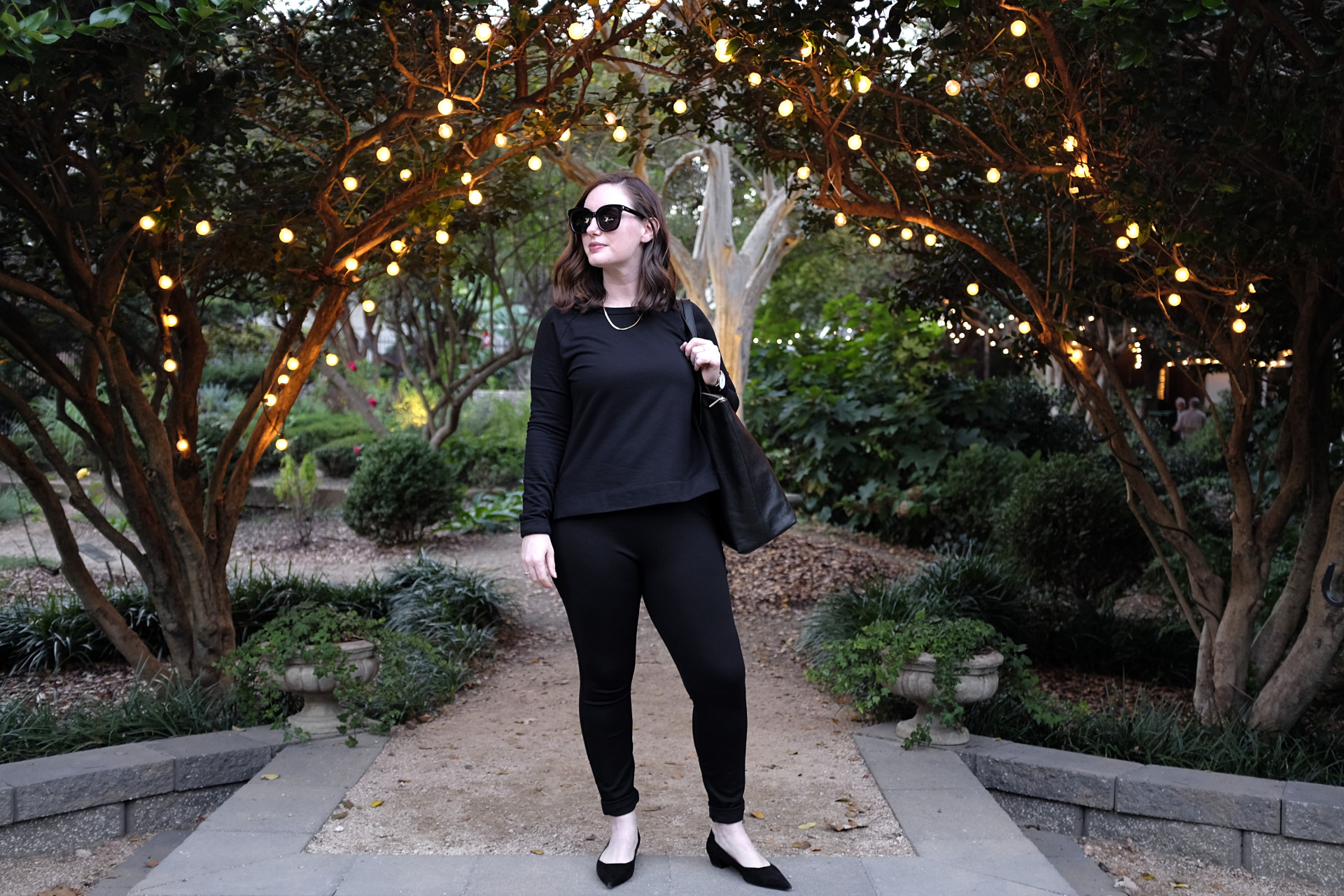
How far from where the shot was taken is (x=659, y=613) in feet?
8.20

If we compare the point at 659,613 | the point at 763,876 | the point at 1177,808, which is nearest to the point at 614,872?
the point at 763,876

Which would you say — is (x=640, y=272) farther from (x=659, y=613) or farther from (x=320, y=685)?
(x=320, y=685)

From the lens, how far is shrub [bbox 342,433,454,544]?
8.82 metres

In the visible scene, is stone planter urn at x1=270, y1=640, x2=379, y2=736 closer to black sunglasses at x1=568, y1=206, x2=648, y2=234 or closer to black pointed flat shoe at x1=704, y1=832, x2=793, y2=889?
black pointed flat shoe at x1=704, y1=832, x2=793, y2=889

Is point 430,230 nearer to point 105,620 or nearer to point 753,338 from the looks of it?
point 105,620

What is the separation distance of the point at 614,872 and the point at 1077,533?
4.72m

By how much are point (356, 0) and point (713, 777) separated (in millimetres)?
2735

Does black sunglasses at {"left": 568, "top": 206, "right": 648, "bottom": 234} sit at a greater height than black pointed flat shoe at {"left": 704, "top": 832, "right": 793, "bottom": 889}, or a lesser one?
greater

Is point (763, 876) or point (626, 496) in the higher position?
point (626, 496)

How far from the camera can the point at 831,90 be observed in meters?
4.04

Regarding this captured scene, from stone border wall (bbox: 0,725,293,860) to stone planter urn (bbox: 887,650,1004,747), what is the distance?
2.33m

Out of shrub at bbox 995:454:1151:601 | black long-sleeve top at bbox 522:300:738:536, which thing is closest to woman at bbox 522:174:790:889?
black long-sleeve top at bbox 522:300:738:536

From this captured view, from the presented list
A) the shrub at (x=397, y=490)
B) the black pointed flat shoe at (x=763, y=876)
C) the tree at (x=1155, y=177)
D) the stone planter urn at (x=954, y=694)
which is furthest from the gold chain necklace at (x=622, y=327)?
the shrub at (x=397, y=490)

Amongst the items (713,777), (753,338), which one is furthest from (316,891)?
(753,338)
